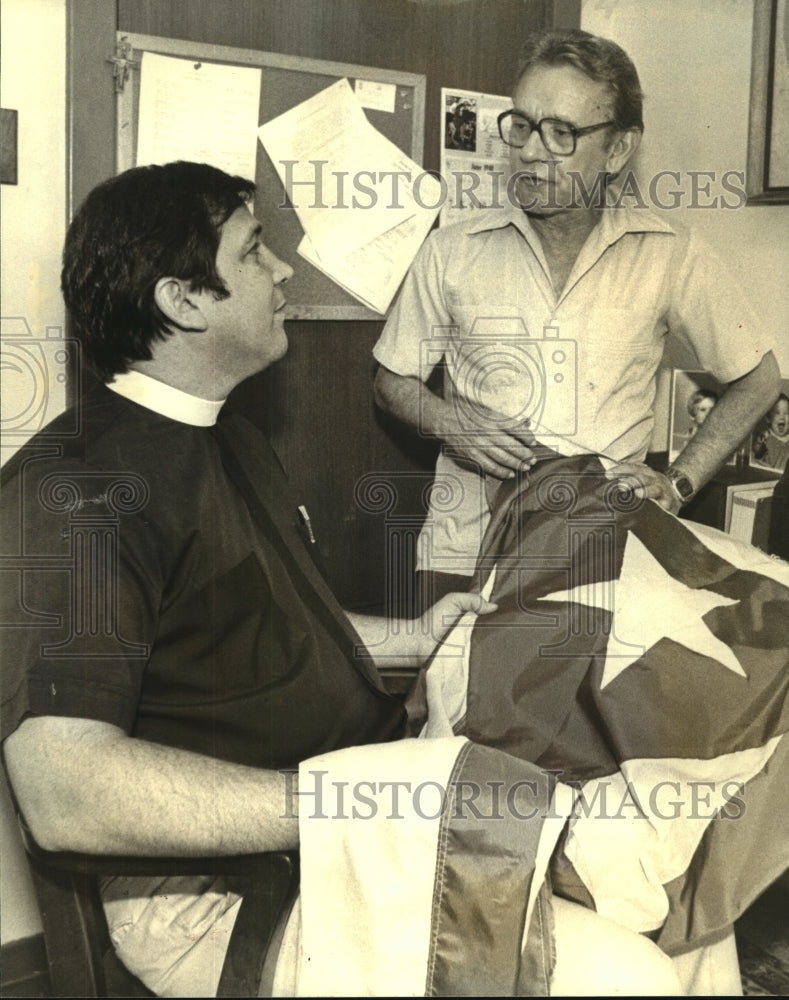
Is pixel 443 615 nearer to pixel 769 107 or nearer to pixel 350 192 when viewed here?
pixel 350 192

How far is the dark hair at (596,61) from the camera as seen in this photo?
1.04 meters

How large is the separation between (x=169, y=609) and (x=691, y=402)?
2.15 ft

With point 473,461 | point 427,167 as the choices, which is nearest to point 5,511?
point 473,461

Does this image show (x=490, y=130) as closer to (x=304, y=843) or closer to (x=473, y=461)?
(x=473, y=461)

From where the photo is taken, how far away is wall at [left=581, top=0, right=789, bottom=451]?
3.35 ft

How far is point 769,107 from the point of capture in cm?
101

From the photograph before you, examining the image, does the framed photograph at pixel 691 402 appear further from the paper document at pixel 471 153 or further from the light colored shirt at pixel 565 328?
the paper document at pixel 471 153

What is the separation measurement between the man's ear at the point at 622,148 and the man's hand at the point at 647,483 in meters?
0.34

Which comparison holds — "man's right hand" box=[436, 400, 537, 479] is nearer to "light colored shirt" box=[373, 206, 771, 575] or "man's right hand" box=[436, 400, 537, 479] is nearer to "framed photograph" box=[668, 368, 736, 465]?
"light colored shirt" box=[373, 206, 771, 575]

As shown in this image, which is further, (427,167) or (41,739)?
(427,167)

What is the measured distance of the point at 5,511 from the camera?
82 cm

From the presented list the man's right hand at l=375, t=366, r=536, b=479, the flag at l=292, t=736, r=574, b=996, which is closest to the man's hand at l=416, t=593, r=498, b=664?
the man's right hand at l=375, t=366, r=536, b=479

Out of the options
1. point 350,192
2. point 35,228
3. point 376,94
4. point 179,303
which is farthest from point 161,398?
point 376,94

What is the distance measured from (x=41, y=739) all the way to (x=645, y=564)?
59cm
